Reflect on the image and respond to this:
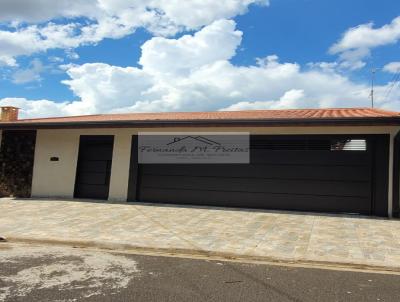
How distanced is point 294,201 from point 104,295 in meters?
8.63

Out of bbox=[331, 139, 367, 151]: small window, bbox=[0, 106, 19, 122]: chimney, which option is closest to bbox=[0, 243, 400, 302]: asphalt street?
bbox=[331, 139, 367, 151]: small window

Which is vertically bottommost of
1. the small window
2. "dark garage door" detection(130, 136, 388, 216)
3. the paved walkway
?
the paved walkway

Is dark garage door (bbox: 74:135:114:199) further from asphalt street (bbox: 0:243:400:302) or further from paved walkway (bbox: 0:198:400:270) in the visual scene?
asphalt street (bbox: 0:243:400:302)

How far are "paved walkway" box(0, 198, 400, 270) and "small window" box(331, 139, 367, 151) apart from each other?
2047mm

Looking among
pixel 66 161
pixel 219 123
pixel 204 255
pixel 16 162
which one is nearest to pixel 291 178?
pixel 219 123

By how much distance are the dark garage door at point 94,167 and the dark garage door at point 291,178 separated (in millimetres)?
1328

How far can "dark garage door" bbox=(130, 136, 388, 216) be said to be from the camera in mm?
11875

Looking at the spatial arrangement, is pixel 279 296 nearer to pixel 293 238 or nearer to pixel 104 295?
pixel 104 295

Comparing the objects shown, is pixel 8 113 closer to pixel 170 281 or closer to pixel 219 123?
pixel 219 123

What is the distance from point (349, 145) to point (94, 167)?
872 centimetres

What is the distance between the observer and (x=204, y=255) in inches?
289

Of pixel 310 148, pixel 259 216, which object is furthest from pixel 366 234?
pixel 310 148

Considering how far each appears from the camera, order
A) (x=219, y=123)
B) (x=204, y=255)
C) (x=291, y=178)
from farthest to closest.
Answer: (x=291, y=178)
(x=219, y=123)
(x=204, y=255)

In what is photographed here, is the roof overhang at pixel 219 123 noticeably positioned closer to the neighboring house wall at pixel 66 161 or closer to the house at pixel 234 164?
the house at pixel 234 164
